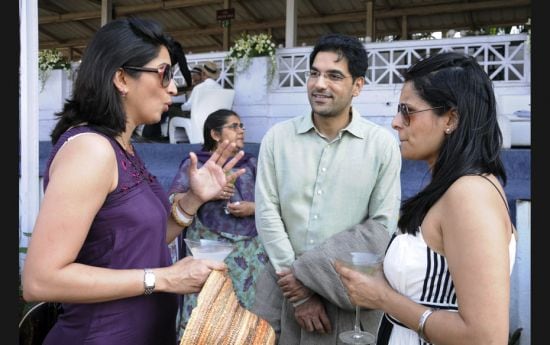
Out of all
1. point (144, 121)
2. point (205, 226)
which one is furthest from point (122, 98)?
point (205, 226)

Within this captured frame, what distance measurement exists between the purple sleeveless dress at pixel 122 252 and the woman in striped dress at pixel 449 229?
65 centimetres

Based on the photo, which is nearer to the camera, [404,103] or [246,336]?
[246,336]

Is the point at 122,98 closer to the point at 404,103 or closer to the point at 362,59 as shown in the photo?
the point at 404,103

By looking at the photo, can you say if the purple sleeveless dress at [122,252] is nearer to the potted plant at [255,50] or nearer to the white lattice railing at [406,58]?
the white lattice railing at [406,58]

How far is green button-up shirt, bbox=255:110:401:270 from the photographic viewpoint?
7.79 feet

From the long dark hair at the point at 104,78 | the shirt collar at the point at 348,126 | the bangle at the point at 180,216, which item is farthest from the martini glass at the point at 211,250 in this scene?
the shirt collar at the point at 348,126

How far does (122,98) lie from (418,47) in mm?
7482

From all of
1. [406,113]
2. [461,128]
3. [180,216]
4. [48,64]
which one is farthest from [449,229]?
[48,64]

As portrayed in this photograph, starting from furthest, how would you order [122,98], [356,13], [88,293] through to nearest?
[356,13]
[122,98]
[88,293]

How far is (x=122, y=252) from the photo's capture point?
4.95ft

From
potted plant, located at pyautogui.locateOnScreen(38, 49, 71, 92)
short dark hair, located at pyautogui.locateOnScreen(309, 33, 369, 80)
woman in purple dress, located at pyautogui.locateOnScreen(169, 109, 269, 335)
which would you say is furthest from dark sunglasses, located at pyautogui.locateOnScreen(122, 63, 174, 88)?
potted plant, located at pyautogui.locateOnScreen(38, 49, 71, 92)

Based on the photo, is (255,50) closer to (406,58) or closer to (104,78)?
(406,58)

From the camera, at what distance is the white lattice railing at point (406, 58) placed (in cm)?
771

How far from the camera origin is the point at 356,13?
45.2 ft
